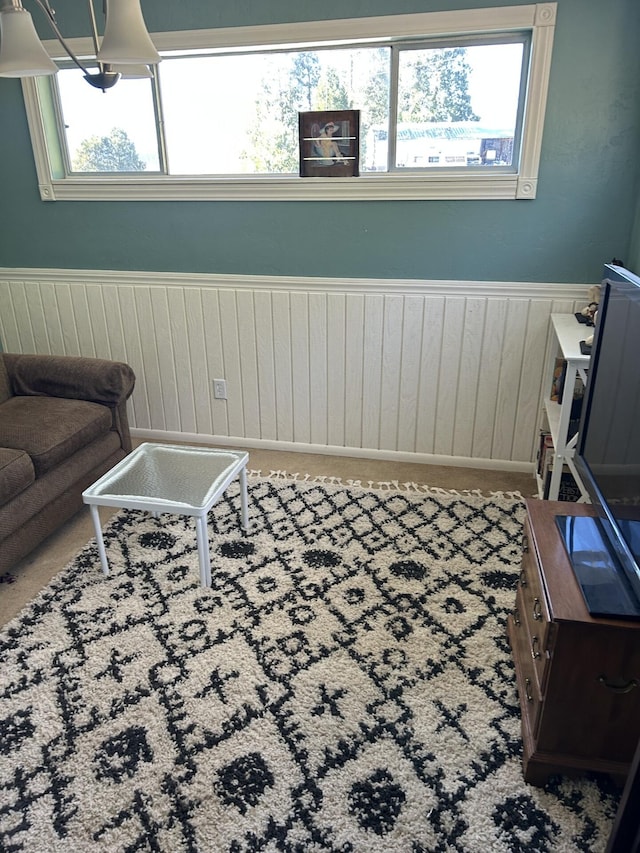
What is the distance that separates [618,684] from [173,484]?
5.59ft

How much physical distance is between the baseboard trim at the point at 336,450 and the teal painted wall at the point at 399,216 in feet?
3.16

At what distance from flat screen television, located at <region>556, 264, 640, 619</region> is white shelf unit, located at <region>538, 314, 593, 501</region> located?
37cm

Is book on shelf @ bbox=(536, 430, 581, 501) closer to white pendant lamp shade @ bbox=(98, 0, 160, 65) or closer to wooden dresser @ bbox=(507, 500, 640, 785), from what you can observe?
wooden dresser @ bbox=(507, 500, 640, 785)

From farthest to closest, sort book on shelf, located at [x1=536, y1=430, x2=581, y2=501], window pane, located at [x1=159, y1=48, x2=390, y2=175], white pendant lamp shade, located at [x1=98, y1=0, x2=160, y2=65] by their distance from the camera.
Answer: window pane, located at [x1=159, y1=48, x2=390, y2=175], book on shelf, located at [x1=536, y1=430, x2=581, y2=501], white pendant lamp shade, located at [x1=98, y1=0, x2=160, y2=65]

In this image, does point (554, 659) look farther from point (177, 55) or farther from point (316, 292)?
point (177, 55)

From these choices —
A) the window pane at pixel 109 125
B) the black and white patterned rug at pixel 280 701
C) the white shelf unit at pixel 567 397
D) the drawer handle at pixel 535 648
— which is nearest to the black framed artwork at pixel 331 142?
the window pane at pixel 109 125

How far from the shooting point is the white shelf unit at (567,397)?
2.26 metres

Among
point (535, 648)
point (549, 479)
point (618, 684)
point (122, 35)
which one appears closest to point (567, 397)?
point (549, 479)

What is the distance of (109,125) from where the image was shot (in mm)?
3334

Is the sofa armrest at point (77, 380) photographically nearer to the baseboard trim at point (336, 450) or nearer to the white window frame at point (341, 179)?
Result: the baseboard trim at point (336, 450)

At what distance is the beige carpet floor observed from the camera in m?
2.42

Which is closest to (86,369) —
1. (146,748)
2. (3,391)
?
(3,391)

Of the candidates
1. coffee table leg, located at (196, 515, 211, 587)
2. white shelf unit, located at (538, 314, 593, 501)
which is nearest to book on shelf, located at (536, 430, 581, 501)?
white shelf unit, located at (538, 314, 593, 501)

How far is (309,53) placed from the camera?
295 cm
